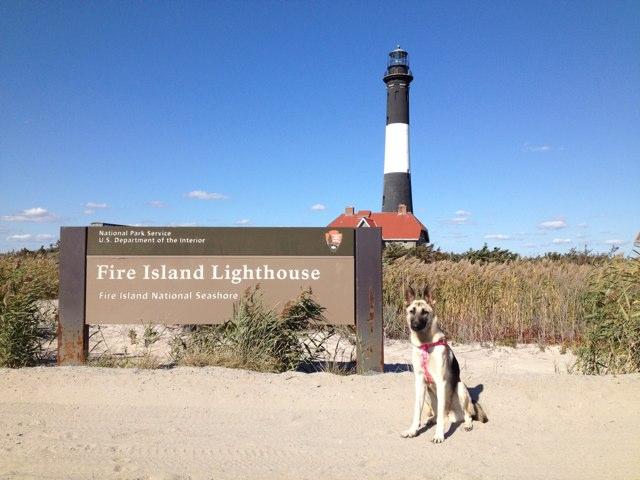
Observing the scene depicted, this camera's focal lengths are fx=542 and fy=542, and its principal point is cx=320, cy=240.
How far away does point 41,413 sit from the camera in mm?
5664

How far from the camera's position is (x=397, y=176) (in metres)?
46.6

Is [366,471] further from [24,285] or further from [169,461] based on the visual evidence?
[24,285]

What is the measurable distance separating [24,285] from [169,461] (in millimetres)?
4375

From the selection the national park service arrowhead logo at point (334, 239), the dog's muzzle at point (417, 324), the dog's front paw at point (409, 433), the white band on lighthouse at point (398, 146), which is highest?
the white band on lighthouse at point (398, 146)

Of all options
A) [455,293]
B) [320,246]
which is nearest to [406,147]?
[455,293]

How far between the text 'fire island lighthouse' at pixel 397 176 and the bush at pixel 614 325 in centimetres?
3693

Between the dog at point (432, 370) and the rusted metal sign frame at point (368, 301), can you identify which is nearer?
the dog at point (432, 370)

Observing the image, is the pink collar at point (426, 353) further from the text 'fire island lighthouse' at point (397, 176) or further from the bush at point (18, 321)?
the text 'fire island lighthouse' at point (397, 176)

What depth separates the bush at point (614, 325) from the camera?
264 inches

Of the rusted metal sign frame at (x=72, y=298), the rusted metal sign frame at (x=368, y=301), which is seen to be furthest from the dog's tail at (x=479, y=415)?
the rusted metal sign frame at (x=72, y=298)

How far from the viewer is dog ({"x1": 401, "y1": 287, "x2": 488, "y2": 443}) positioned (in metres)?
5.03

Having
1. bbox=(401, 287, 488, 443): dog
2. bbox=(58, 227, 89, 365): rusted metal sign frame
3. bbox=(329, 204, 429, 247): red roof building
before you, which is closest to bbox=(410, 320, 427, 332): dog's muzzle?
bbox=(401, 287, 488, 443): dog

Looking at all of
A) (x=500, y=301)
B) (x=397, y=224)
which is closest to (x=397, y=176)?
(x=397, y=224)

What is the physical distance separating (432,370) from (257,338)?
9.28 ft
